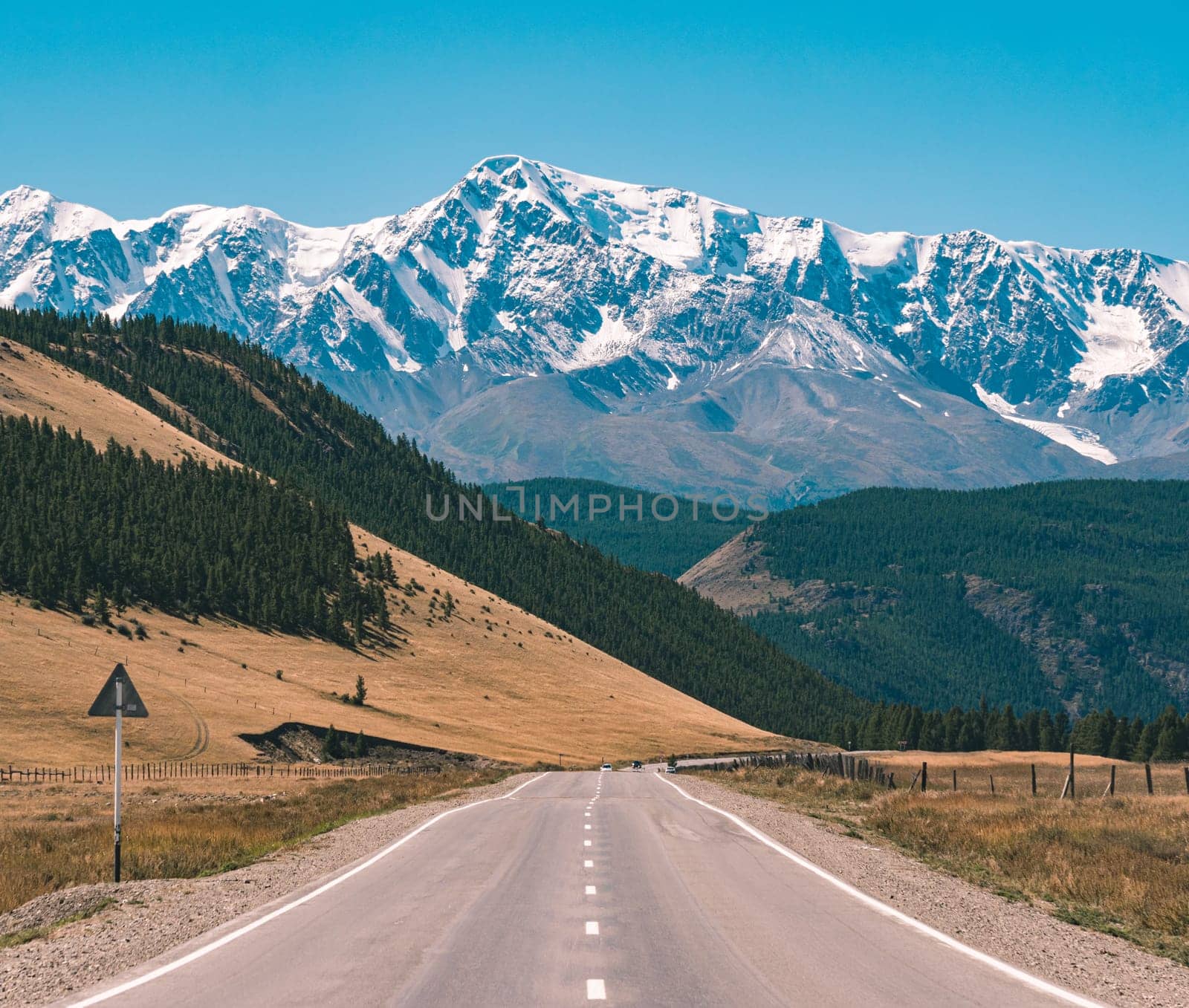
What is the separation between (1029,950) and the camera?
1758 cm

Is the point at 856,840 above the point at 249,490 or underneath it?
underneath

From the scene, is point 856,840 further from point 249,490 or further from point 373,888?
point 249,490

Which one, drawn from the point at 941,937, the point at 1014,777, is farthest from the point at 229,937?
the point at 1014,777

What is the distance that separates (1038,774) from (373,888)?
70.3 meters

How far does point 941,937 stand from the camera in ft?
59.8

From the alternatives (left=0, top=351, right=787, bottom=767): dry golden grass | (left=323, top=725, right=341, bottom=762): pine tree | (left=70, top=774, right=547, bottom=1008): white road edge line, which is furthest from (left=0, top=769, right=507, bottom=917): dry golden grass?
(left=323, top=725, right=341, bottom=762): pine tree

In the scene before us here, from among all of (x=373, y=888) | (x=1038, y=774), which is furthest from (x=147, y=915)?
(x=1038, y=774)

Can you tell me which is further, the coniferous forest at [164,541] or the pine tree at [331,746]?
the coniferous forest at [164,541]

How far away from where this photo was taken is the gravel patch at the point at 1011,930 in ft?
51.1

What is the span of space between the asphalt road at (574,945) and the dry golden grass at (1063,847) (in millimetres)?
3658

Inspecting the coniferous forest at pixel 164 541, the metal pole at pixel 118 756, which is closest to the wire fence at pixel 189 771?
the metal pole at pixel 118 756

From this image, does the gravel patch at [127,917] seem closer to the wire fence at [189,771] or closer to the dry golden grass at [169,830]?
the dry golden grass at [169,830]

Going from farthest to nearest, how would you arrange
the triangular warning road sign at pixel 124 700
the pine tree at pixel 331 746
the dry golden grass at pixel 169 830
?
1. the pine tree at pixel 331 746
2. the dry golden grass at pixel 169 830
3. the triangular warning road sign at pixel 124 700

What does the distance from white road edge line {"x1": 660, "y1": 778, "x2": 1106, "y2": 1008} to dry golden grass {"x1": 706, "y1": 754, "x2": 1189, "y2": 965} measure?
2.89m
